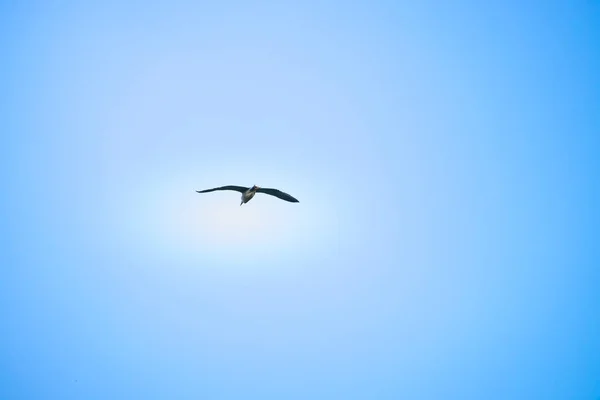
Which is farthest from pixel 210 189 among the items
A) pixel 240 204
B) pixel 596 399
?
pixel 596 399

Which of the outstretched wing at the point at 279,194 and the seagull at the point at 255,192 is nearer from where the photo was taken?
the seagull at the point at 255,192

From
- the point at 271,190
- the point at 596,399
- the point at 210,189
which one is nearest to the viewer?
the point at 210,189

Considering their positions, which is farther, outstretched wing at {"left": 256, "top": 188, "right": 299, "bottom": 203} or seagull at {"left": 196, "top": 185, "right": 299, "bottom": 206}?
outstretched wing at {"left": 256, "top": 188, "right": 299, "bottom": 203}

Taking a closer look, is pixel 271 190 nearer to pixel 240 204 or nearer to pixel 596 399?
pixel 240 204

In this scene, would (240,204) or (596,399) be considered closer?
(240,204)

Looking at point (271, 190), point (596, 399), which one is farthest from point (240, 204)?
point (596, 399)

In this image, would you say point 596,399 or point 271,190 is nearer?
point 271,190

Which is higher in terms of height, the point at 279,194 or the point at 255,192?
the point at 279,194

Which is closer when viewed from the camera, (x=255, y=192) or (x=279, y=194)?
(x=255, y=192)

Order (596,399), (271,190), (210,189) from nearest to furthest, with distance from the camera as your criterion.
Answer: (210,189)
(271,190)
(596,399)
